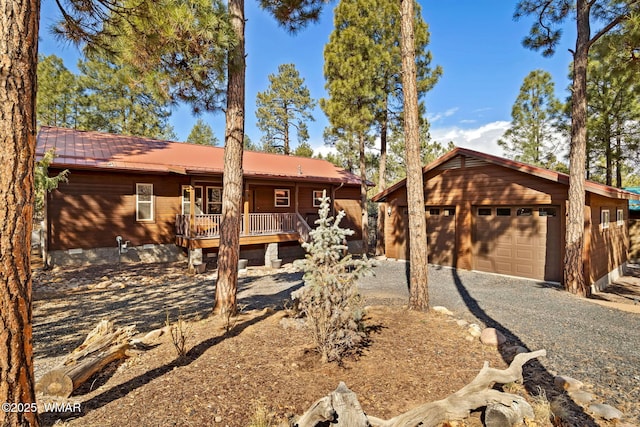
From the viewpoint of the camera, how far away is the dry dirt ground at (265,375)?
2.72 metres

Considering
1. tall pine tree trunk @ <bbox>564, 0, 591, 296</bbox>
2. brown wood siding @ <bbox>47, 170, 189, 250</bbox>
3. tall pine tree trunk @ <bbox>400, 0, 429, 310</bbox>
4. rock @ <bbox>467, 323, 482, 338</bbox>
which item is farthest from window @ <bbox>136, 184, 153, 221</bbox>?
tall pine tree trunk @ <bbox>564, 0, 591, 296</bbox>

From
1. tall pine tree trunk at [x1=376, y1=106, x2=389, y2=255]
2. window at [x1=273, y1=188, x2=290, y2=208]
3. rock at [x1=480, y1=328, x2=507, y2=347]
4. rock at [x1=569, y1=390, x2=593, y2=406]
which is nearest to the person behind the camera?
rock at [x1=569, y1=390, x2=593, y2=406]

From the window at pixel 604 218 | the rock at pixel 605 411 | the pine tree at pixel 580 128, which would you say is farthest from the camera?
the window at pixel 604 218

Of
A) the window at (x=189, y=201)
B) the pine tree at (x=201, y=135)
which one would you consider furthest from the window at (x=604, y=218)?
the pine tree at (x=201, y=135)

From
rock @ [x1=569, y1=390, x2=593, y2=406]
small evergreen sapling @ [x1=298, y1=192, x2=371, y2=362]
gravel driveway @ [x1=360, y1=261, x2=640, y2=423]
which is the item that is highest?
small evergreen sapling @ [x1=298, y1=192, x2=371, y2=362]

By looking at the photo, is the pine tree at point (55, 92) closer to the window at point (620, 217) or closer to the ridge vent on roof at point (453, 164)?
the ridge vent on roof at point (453, 164)

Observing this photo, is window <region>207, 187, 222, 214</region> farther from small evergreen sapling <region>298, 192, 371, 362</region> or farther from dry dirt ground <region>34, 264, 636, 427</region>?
small evergreen sapling <region>298, 192, 371, 362</region>

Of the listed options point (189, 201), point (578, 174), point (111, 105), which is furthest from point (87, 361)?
point (111, 105)

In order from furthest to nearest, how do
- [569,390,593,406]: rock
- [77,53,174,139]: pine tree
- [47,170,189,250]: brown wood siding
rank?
[77,53,174,139]: pine tree, [47,170,189,250]: brown wood siding, [569,390,593,406]: rock

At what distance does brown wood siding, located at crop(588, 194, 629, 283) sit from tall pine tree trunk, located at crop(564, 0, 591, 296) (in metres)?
1.06

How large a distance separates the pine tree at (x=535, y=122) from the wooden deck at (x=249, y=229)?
56.0 feet

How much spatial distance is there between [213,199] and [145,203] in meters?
2.48

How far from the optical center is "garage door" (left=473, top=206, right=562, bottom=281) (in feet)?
29.3

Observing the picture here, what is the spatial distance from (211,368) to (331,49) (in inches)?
527
